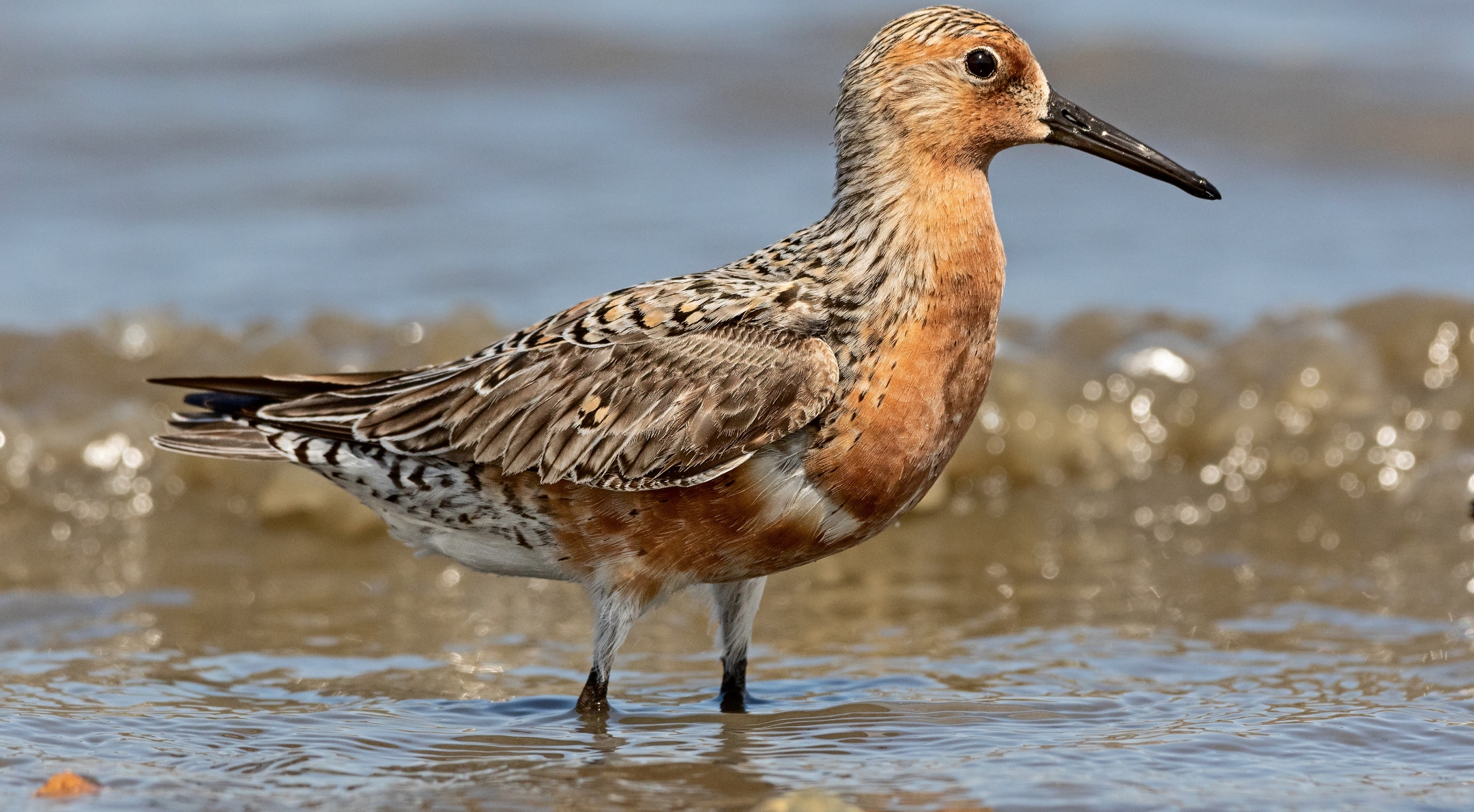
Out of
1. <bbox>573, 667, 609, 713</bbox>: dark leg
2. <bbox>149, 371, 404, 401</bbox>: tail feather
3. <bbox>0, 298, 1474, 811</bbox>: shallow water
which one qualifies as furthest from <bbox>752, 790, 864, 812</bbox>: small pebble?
<bbox>149, 371, 404, 401</bbox>: tail feather

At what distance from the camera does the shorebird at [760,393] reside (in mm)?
6480

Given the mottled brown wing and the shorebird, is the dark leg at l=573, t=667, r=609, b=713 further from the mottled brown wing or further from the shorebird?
the mottled brown wing

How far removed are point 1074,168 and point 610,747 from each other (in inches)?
383

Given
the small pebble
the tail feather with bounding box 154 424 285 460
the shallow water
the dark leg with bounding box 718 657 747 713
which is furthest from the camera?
the tail feather with bounding box 154 424 285 460

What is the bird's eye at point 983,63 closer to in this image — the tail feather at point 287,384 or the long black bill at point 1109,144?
the long black bill at point 1109,144

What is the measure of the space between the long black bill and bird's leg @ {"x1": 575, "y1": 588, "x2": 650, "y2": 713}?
2.47 meters

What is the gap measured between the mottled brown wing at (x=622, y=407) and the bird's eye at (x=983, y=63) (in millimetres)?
1270

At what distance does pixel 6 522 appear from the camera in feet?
33.4

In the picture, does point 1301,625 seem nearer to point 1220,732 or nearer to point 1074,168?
point 1220,732

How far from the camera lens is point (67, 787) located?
5.98m

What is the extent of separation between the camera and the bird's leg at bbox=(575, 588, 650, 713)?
6.88 meters

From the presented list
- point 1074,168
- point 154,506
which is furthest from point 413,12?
point 154,506

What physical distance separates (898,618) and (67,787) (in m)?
4.13

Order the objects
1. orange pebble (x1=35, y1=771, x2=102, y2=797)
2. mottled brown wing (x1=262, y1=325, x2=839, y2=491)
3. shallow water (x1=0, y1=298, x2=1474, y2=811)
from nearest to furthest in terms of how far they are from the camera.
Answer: orange pebble (x1=35, y1=771, x2=102, y2=797), shallow water (x1=0, y1=298, x2=1474, y2=811), mottled brown wing (x1=262, y1=325, x2=839, y2=491)
